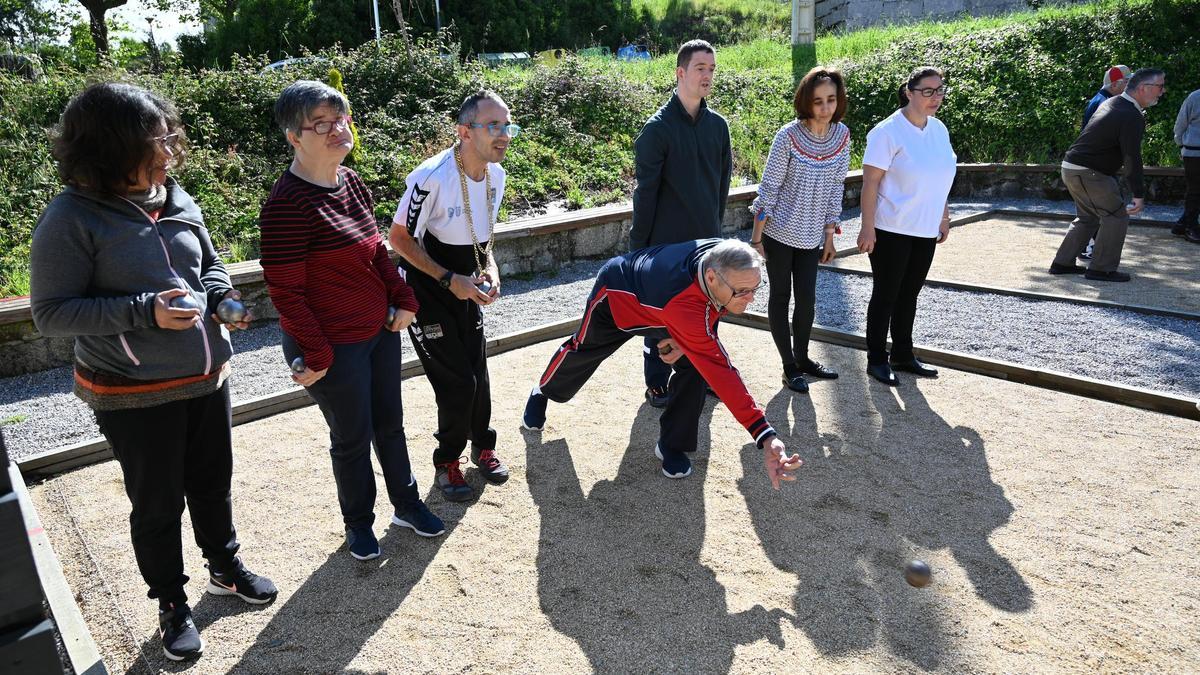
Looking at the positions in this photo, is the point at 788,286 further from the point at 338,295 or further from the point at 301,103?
the point at 301,103

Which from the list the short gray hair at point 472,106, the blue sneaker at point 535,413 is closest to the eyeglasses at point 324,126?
the short gray hair at point 472,106

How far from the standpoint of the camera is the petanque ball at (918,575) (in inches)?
124

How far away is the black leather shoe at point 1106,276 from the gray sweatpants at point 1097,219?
4 centimetres

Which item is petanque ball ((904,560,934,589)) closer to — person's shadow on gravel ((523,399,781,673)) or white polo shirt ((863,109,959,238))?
person's shadow on gravel ((523,399,781,673))

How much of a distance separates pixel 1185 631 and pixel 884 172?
286cm

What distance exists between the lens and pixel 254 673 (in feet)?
9.05

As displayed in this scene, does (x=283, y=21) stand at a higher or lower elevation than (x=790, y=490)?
higher

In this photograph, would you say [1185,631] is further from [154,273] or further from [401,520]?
[154,273]

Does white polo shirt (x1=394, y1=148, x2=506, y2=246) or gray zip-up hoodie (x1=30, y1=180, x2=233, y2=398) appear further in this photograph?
white polo shirt (x1=394, y1=148, x2=506, y2=246)

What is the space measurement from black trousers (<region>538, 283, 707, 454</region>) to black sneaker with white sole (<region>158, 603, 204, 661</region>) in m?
1.97

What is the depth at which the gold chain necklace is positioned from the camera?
3.55 metres

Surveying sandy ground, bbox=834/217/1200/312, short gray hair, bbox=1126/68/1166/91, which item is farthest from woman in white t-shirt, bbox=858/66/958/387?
short gray hair, bbox=1126/68/1166/91

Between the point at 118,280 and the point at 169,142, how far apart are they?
0.45m

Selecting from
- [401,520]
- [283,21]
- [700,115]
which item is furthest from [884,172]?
[283,21]
